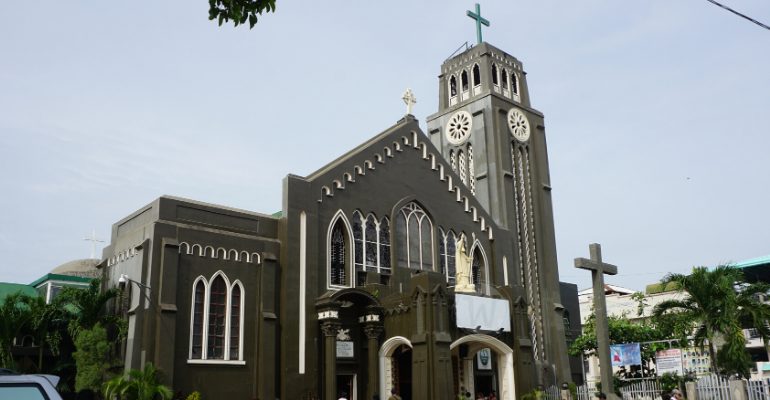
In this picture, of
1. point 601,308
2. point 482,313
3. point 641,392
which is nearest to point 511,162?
point 482,313

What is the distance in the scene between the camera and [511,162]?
39.5m

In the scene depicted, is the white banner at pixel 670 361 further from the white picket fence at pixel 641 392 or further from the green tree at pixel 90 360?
the green tree at pixel 90 360

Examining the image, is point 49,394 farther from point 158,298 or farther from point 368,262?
point 368,262

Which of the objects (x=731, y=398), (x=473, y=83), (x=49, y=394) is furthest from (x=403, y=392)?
(x=49, y=394)

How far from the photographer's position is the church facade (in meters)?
24.2

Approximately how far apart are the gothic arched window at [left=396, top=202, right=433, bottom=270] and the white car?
25.3 m

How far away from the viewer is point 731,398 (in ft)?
66.6

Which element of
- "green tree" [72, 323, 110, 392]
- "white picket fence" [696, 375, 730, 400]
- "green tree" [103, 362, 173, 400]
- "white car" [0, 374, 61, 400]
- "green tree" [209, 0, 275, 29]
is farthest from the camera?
"green tree" [72, 323, 110, 392]

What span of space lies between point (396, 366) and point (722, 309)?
1258 cm

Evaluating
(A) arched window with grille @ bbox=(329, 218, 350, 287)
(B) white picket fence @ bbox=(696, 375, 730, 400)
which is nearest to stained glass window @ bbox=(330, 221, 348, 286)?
(A) arched window with grille @ bbox=(329, 218, 350, 287)

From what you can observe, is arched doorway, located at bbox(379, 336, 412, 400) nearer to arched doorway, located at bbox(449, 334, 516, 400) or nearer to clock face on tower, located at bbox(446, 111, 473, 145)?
arched doorway, located at bbox(449, 334, 516, 400)

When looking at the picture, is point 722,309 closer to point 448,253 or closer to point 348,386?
point 448,253

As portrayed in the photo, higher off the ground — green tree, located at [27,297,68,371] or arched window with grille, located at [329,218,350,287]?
arched window with grille, located at [329,218,350,287]

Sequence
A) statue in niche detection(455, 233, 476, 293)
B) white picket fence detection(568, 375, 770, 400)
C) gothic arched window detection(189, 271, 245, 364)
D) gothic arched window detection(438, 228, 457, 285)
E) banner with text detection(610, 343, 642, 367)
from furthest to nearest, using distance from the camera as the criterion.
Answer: gothic arched window detection(438, 228, 457, 285) < banner with text detection(610, 343, 642, 367) < statue in niche detection(455, 233, 476, 293) < gothic arched window detection(189, 271, 245, 364) < white picket fence detection(568, 375, 770, 400)
